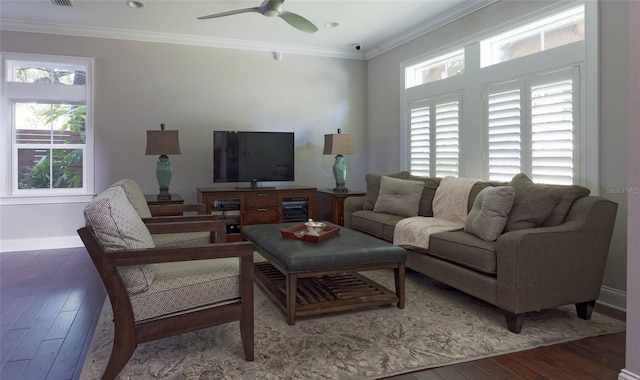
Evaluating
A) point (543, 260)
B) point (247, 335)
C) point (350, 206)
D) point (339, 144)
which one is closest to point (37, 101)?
point (339, 144)

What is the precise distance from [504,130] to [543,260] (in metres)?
1.67

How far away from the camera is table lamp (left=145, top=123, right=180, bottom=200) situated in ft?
15.4

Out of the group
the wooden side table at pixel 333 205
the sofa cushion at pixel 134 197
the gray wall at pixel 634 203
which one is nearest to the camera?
the gray wall at pixel 634 203

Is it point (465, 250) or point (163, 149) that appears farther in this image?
point (163, 149)

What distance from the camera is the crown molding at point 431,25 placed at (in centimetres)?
417

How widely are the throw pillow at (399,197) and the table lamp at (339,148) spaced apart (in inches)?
40.8

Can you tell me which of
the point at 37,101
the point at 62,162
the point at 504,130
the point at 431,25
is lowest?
the point at 62,162

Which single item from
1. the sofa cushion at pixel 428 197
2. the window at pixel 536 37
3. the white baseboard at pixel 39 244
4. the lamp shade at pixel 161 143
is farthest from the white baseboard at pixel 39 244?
the window at pixel 536 37

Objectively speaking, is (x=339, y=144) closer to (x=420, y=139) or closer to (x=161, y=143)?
(x=420, y=139)

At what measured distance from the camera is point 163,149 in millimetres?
4695

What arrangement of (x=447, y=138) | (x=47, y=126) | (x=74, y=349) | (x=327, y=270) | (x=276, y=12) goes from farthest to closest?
(x=47, y=126)
(x=447, y=138)
(x=276, y=12)
(x=327, y=270)
(x=74, y=349)

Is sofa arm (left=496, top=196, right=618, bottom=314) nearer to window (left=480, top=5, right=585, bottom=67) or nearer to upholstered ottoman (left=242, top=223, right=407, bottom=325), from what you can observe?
upholstered ottoman (left=242, top=223, right=407, bottom=325)

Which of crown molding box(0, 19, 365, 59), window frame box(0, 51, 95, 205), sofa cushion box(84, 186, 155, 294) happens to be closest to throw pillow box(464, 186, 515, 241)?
sofa cushion box(84, 186, 155, 294)

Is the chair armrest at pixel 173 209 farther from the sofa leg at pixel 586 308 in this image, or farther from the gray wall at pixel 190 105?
the sofa leg at pixel 586 308
